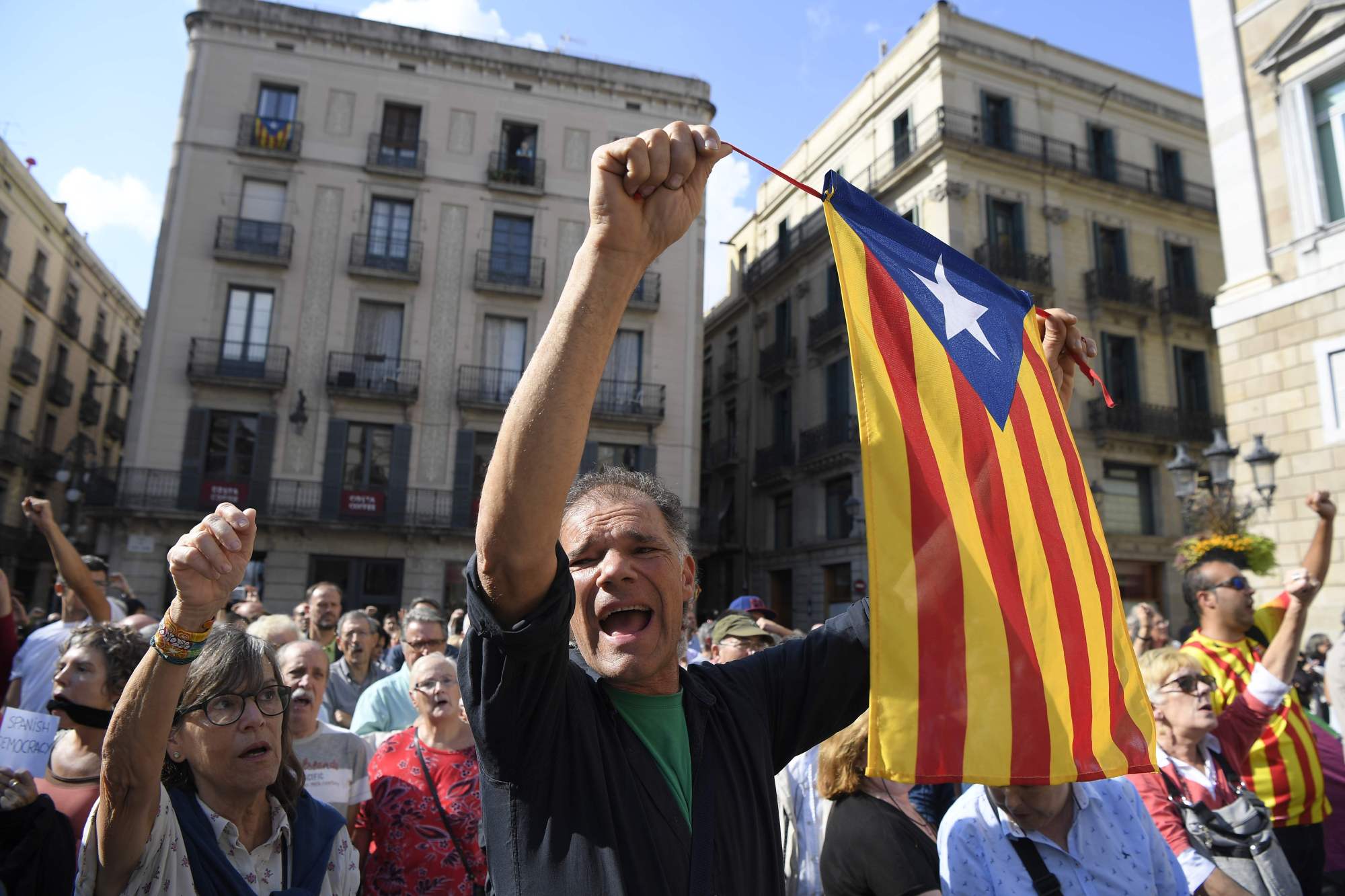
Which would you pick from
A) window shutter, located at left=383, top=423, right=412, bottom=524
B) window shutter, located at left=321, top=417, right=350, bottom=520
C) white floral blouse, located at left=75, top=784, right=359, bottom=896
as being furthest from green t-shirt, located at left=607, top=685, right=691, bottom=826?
window shutter, located at left=321, top=417, right=350, bottom=520

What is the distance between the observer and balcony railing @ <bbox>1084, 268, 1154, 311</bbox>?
2272 cm

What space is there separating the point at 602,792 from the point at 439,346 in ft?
70.2

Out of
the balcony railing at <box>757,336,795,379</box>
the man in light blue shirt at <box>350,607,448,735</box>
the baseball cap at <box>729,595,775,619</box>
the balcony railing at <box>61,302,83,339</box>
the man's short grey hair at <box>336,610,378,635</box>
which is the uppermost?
the balcony railing at <box>61,302,83,339</box>

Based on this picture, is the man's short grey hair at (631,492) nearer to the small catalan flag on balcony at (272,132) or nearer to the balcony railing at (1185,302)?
the small catalan flag on balcony at (272,132)

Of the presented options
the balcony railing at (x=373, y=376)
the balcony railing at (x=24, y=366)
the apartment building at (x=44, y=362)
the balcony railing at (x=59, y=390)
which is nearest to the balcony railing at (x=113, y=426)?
the apartment building at (x=44, y=362)

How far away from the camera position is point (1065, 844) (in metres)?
2.63

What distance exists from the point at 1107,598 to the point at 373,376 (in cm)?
2101

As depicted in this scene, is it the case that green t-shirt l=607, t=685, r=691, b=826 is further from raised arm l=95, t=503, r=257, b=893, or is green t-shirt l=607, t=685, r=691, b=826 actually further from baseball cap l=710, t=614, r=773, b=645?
baseball cap l=710, t=614, r=773, b=645

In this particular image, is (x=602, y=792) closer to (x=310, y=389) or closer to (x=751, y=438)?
(x=310, y=389)

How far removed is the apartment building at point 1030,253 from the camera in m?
21.9

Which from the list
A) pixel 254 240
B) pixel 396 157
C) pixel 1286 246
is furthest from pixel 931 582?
pixel 396 157

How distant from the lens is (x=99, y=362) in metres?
32.9

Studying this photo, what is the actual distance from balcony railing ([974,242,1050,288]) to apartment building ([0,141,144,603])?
2364 centimetres

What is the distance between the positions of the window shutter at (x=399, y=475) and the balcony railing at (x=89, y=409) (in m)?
18.0
